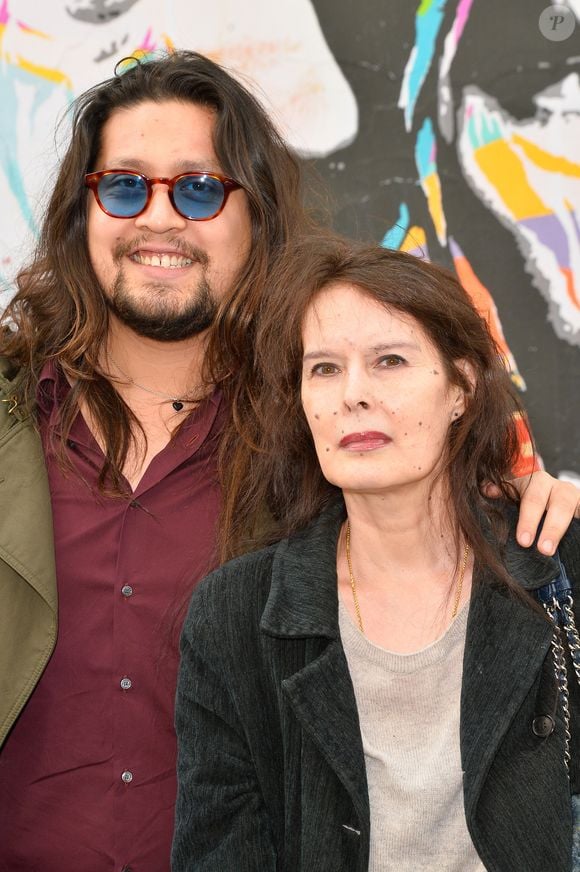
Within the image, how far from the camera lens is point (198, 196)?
2.54 meters

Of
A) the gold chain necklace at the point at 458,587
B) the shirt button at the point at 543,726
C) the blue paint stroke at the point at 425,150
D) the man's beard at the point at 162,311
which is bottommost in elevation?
the shirt button at the point at 543,726

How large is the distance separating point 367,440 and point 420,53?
1513mm

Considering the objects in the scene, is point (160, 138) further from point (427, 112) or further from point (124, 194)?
point (427, 112)

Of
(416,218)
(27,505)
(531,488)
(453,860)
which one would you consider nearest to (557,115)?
(416,218)

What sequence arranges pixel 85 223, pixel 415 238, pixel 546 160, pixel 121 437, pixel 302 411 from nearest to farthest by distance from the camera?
pixel 302 411, pixel 121 437, pixel 85 223, pixel 546 160, pixel 415 238

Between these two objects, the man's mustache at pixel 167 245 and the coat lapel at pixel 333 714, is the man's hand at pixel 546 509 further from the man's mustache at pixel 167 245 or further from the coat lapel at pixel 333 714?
the man's mustache at pixel 167 245

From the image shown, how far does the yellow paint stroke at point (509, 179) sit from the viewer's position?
9.70 feet

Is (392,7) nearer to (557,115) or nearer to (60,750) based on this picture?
(557,115)

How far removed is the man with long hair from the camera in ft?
7.29

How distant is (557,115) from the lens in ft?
→ 9.52

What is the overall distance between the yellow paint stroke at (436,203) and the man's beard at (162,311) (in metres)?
0.82

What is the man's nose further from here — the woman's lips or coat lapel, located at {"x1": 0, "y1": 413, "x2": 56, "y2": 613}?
the woman's lips

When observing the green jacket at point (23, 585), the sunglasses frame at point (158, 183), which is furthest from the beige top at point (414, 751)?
the sunglasses frame at point (158, 183)

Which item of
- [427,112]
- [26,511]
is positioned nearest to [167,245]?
[26,511]
